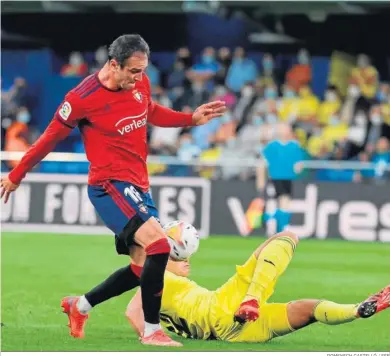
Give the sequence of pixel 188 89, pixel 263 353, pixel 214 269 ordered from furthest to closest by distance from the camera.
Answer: pixel 188 89 → pixel 214 269 → pixel 263 353

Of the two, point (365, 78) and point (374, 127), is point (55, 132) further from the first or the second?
point (365, 78)

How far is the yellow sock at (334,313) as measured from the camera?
782 cm

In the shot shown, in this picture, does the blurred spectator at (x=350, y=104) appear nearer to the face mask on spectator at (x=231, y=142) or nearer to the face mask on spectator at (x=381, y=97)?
the face mask on spectator at (x=381, y=97)

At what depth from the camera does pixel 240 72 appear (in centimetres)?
2495

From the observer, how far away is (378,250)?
18.1 metres

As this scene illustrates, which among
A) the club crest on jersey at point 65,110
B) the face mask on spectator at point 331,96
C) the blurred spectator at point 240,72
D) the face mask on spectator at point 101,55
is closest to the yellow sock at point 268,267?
the club crest on jersey at point 65,110

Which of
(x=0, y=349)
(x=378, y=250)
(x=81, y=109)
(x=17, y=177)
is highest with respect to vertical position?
(x=81, y=109)

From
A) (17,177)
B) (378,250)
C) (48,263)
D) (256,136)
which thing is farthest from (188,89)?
(17,177)

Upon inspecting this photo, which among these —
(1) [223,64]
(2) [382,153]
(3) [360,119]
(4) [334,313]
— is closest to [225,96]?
(1) [223,64]

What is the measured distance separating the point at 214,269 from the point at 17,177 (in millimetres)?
6202

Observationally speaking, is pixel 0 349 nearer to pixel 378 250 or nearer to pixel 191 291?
pixel 191 291

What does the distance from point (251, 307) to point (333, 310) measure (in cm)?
58

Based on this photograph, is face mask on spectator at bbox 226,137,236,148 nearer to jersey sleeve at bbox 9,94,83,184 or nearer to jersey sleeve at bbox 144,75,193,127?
jersey sleeve at bbox 144,75,193,127

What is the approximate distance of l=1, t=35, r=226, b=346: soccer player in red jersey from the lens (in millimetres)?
8141
